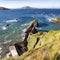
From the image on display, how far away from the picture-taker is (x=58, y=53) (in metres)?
14.1

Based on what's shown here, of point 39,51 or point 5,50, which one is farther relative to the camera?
point 5,50

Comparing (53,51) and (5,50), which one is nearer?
(53,51)

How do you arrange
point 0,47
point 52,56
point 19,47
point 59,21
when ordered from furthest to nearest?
point 59,21
point 0,47
point 19,47
point 52,56

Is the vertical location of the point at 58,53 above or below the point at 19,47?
above

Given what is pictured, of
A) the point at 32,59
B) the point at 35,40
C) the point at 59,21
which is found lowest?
the point at 59,21

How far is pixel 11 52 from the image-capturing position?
32.2 m

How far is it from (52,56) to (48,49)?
→ 0.80 metres


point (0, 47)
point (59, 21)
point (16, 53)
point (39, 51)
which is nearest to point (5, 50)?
point (0, 47)

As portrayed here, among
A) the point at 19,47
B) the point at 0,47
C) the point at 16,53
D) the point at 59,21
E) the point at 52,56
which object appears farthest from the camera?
the point at 59,21

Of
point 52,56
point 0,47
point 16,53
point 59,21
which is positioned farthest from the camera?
point 59,21

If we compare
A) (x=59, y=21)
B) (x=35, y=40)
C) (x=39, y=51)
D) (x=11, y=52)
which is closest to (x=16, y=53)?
(x=11, y=52)

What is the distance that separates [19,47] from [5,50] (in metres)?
2.68

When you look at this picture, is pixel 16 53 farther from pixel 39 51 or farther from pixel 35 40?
pixel 39 51

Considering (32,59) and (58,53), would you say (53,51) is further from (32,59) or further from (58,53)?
(32,59)
